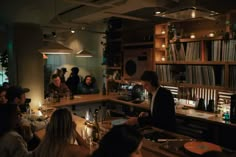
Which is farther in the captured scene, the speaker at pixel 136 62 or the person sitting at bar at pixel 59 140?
the speaker at pixel 136 62

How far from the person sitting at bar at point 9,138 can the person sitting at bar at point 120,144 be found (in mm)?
1099

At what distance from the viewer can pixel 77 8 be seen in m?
4.45

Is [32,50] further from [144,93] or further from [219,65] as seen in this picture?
[219,65]

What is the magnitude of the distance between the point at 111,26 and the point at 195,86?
2.89 m

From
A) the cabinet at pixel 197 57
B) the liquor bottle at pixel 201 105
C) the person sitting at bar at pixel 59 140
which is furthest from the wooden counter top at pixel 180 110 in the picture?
the person sitting at bar at pixel 59 140

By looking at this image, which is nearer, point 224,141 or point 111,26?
point 224,141

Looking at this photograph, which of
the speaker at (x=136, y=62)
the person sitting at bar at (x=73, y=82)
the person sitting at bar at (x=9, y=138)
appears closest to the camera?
the person sitting at bar at (x=9, y=138)

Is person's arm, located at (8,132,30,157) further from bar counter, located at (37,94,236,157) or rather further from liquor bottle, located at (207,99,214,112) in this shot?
liquor bottle, located at (207,99,214,112)

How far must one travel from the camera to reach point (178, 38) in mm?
4609

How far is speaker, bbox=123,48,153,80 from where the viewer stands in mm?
5160

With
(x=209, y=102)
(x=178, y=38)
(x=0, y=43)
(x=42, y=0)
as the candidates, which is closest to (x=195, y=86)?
(x=209, y=102)

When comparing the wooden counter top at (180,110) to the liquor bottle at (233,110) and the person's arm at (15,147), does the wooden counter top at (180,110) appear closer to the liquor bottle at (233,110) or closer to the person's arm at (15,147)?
the liquor bottle at (233,110)

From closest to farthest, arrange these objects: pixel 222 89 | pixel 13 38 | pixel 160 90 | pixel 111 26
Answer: pixel 160 90, pixel 222 89, pixel 13 38, pixel 111 26

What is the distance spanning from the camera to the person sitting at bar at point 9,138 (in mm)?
2037
